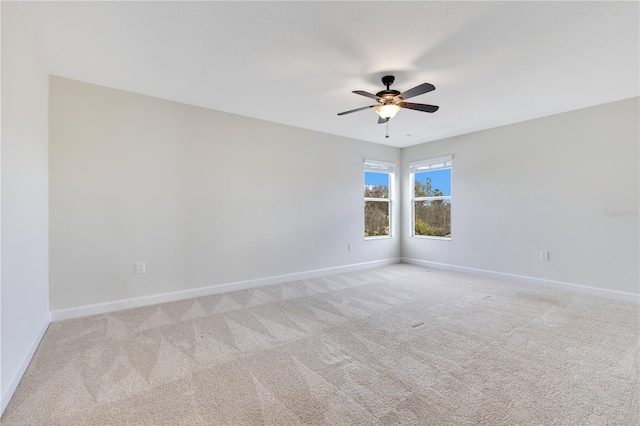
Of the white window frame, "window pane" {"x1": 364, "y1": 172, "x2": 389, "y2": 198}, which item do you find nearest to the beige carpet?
the white window frame

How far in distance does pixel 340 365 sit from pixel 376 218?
3920 millimetres

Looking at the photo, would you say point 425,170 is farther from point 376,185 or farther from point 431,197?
point 376,185

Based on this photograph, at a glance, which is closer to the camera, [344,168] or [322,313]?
[322,313]

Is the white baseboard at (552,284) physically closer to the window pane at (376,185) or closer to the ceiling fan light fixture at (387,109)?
the window pane at (376,185)

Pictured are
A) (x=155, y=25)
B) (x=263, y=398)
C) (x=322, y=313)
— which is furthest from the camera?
(x=322, y=313)

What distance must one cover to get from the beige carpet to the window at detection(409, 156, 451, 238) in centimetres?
215

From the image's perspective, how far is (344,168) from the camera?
16.8ft

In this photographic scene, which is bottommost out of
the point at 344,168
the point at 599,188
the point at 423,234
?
the point at 423,234

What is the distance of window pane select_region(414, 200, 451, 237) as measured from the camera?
526 cm

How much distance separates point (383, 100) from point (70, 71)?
10.00ft

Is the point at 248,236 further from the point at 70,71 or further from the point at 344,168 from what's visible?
the point at 70,71

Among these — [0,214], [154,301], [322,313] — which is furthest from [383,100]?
[154,301]

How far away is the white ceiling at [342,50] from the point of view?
191 cm

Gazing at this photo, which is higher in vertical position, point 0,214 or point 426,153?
point 426,153
